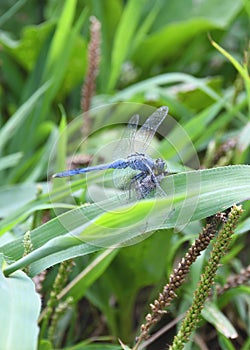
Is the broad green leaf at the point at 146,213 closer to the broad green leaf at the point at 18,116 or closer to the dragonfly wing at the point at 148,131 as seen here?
the dragonfly wing at the point at 148,131

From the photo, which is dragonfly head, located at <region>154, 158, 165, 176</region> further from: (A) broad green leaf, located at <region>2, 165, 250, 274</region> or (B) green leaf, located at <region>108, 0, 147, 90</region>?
(B) green leaf, located at <region>108, 0, 147, 90</region>

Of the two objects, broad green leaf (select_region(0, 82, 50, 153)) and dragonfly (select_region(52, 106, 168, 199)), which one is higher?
broad green leaf (select_region(0, 82, 50, 153))

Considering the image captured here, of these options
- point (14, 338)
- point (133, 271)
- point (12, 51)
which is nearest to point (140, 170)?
point (14, 338)

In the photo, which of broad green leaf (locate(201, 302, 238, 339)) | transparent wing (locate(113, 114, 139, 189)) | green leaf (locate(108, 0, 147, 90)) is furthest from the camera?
green leaf (locate(108, 0, 147, 90))

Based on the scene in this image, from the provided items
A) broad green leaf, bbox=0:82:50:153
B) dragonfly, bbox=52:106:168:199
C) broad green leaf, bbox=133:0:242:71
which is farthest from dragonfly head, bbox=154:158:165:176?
broad green leaf, bbox=133:0:242:71

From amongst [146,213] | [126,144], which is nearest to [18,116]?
[126,144]

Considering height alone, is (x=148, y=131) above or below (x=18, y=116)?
below

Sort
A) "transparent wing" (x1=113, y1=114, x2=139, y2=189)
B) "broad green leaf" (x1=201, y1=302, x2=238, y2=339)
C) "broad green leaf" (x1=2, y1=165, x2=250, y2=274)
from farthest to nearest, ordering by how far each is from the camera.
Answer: "broad green leaf" (x1=201, y1=302, x2=238, y2=339) < "transparent wing" (x1=113, y1=114, x2=139, y2=189) < "broad green leaf" (x1=2, y1=165, x2=250, y2=274)

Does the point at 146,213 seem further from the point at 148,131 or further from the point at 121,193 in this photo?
the point at 148,131

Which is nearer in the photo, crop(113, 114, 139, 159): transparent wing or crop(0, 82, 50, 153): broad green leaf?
crop(113, 114, 139, 159): transparent wing
